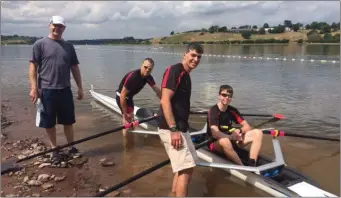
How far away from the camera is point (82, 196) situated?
580cm

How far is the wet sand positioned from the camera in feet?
19.8

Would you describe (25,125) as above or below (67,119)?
below

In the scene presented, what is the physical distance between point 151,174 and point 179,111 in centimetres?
259

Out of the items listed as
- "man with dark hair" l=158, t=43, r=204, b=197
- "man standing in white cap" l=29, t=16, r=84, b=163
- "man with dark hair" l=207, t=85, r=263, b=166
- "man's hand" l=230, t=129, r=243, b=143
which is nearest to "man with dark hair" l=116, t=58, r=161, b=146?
"man standing in white cap" l=29, t=16, r=84, b=163

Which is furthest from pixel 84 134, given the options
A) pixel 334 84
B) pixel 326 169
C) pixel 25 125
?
pixel 334 84

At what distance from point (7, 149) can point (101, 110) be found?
5.08m

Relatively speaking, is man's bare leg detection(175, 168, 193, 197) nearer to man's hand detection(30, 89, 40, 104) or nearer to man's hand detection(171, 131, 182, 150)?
man's hand detection(171, 131, 182, 150)

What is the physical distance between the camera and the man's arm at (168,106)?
177 inches

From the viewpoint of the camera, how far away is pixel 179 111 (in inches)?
185

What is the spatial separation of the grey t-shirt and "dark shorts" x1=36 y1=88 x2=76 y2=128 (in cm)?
15

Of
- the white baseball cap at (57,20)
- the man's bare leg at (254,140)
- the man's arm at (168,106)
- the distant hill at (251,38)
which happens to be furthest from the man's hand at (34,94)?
the distant hill at (251,38)

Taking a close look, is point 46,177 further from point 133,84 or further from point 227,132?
point 227,132

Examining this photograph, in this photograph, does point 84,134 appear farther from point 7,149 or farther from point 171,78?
point 171,78

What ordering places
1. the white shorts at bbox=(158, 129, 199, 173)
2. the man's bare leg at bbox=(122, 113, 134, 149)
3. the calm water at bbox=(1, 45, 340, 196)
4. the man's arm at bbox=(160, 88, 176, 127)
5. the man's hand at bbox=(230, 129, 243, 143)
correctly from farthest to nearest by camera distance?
1. the man's bare leg at bbox=(122, 113, 134, 149)
2. the calm water at bbox=(1, 45, 340, 196)
3. the man's hand at bbox=(230, 129, 243, 143)
4. the white shorts at bbox=(158, 129, 199, 173)
5. the man's arm at bbox=(160, 88, 176, 127)
